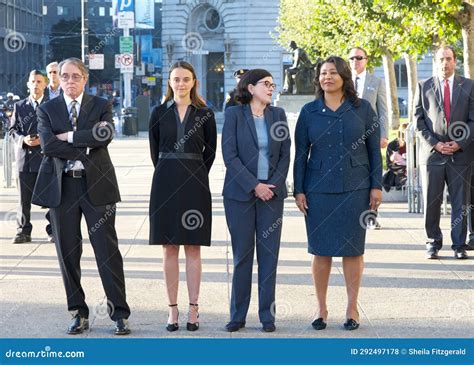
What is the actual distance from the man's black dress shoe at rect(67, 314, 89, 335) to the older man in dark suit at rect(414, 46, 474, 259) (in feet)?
15.2

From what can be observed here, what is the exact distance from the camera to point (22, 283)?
10.6 m

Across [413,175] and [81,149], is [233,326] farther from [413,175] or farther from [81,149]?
[413,175]

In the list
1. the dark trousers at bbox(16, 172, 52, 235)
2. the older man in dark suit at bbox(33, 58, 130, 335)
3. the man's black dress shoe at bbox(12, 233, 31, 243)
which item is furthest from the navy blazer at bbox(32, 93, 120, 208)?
the man's black dress shoe at bbox(12, 233, 31, 243)

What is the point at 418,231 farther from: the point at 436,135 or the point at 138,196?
the point at 138,196

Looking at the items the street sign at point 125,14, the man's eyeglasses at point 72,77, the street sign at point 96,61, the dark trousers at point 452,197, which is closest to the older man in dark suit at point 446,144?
the dark trousers at point 452,197

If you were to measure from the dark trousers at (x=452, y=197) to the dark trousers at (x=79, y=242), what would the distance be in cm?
449

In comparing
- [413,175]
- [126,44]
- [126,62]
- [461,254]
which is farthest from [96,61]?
[461,254]

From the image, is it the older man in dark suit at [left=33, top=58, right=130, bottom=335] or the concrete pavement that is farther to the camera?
the concrete pavement

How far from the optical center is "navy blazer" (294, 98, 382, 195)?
27.7ft

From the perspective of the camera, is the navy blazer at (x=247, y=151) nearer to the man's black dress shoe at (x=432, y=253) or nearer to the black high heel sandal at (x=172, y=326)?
the black high heel sandal at (x=172, y=326)

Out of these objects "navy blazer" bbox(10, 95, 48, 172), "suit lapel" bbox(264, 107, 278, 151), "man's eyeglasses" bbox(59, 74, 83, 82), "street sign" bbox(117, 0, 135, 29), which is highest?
"street sign" bbox(117, 0, 135, 29)

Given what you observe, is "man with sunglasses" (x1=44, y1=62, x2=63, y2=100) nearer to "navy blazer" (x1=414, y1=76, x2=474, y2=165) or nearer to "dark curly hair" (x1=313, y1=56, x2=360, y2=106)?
"navy blazer" (x1=414, y1=76, x2=474, y2=165)

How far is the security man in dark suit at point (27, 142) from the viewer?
13.2 metres
